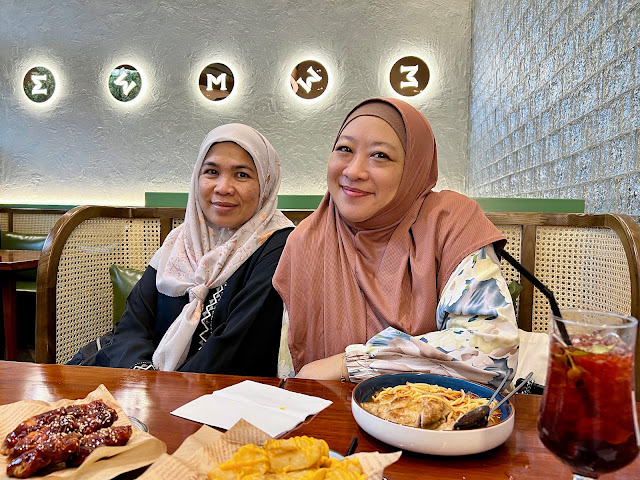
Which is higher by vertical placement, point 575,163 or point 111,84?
point 111,84

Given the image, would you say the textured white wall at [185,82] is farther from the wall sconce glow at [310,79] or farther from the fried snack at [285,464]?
the fried snack at [285,464]

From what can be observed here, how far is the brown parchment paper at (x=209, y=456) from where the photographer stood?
582mm

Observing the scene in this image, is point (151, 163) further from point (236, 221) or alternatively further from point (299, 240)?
point (299, 240)

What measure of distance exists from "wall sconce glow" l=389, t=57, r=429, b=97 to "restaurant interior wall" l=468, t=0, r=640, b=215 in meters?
1.19

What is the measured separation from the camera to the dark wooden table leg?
135 inches

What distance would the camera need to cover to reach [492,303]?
1197 millimetres

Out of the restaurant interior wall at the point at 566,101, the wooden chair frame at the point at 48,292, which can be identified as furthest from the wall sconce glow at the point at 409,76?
the wooden chair frame at the point at 48,292

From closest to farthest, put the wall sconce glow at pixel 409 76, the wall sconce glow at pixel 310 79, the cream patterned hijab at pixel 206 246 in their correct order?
the cream patterned hijab at pixel 206 246
the wall sconce glow at pixel 409 76
the wall sconce glow at pixel 310 79

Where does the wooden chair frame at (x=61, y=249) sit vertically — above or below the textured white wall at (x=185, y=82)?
below

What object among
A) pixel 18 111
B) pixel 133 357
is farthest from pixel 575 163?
pixel 18 111

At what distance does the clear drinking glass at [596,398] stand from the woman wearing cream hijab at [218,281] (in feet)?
3.80

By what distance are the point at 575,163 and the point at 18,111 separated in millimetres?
6134

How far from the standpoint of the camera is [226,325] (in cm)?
166

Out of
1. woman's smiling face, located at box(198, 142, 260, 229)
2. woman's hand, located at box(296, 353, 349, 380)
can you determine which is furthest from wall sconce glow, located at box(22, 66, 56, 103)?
woman's hand, located at box(296, 353, 349, 380)
